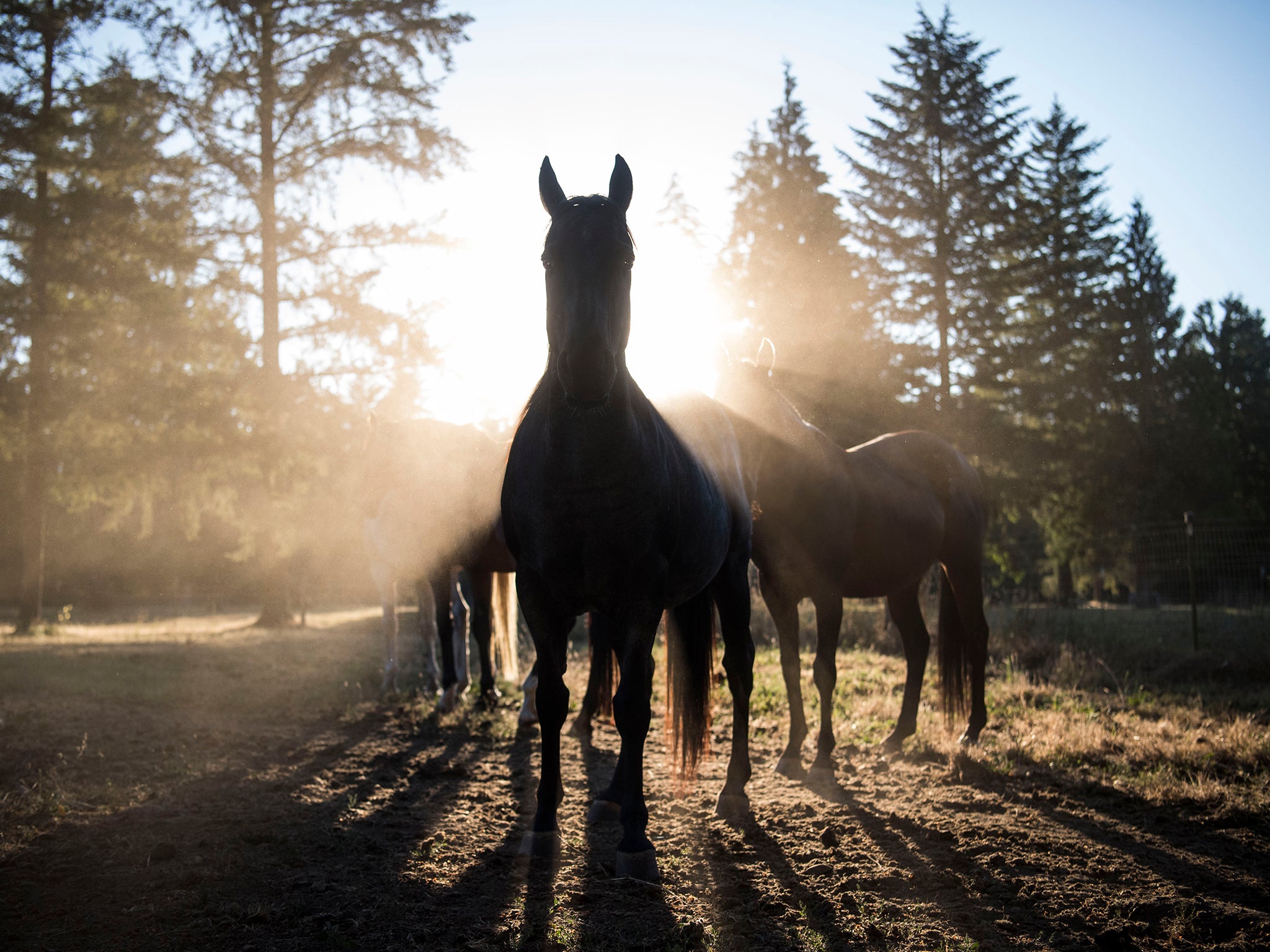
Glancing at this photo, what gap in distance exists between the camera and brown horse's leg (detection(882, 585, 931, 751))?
5574mm

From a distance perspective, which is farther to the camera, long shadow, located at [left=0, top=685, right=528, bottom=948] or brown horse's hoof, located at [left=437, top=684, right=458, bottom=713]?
brown horse's hoof, located at [left=437, top=684, right=458, bottom=713]

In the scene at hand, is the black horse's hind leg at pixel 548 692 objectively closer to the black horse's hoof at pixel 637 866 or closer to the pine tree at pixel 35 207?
the black horse's hoof at pixel 637 866

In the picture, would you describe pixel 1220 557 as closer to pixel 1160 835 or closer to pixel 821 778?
pixel 1160 835

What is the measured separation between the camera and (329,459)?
14758mm

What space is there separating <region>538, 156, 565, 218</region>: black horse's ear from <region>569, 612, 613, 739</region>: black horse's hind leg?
3.06 metres

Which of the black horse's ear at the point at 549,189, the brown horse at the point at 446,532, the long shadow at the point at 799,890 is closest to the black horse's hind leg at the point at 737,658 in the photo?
the long shadow at the point at 799,890

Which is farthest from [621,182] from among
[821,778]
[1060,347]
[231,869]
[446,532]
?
[1060,347]

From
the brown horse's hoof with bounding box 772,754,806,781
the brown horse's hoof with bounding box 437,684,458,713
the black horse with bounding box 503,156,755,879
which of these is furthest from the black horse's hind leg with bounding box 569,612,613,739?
the black horse with bounding box 503,156,755,879

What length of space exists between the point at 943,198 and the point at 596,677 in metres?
14.4

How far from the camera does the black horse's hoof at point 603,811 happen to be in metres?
3.72

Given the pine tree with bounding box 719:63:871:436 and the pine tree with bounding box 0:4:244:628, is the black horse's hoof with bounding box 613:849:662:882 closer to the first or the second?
the pine tree with bounding box 719:63:871:436

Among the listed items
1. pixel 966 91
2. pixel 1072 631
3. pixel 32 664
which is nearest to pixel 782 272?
pixel 966 91

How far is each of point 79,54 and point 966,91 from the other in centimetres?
1707

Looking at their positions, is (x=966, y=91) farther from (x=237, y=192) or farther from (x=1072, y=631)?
(x=237, y=192)
